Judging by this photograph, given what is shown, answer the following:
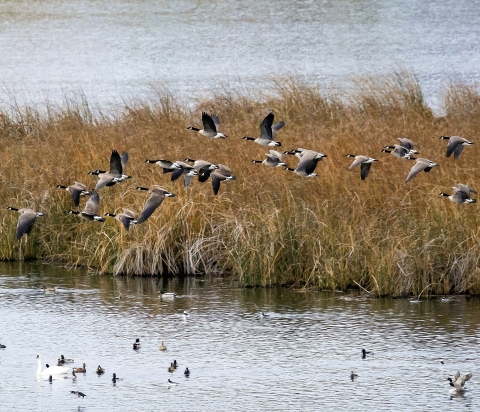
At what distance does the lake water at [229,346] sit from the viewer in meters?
7.44

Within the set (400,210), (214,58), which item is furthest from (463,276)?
(214,58)

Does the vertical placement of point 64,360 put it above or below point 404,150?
below

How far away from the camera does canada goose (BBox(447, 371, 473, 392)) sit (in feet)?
24.4

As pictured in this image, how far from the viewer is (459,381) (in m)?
7.46

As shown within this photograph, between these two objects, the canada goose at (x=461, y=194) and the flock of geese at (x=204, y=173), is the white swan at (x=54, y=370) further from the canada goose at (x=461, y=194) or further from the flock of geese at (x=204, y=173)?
the canada goose at (x=461, y=194)

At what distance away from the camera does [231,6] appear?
47.0m

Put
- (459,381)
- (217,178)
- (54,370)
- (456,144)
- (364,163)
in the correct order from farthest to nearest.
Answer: (456,144)
(364,163)
(217,178)
(54,370)
(459,381)

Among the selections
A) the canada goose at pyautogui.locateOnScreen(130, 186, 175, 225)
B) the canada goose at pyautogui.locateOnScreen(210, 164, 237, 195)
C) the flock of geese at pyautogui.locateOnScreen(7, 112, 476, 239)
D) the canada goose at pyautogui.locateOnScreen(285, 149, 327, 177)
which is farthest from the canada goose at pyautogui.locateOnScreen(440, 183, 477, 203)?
the canada goose at pyautogui.locateOnScreen(130, 186, 175, 225)

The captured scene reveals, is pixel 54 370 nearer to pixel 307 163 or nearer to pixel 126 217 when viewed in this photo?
pixel 126 217

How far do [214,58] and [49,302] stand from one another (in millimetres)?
23189

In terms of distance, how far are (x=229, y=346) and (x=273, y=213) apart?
7.16ft

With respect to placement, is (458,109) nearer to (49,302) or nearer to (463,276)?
(463,276)

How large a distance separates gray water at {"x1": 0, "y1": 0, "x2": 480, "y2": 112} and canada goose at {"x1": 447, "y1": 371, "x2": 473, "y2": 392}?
14046 millimetres

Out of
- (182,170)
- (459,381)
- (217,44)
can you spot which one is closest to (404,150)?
(182,170)
